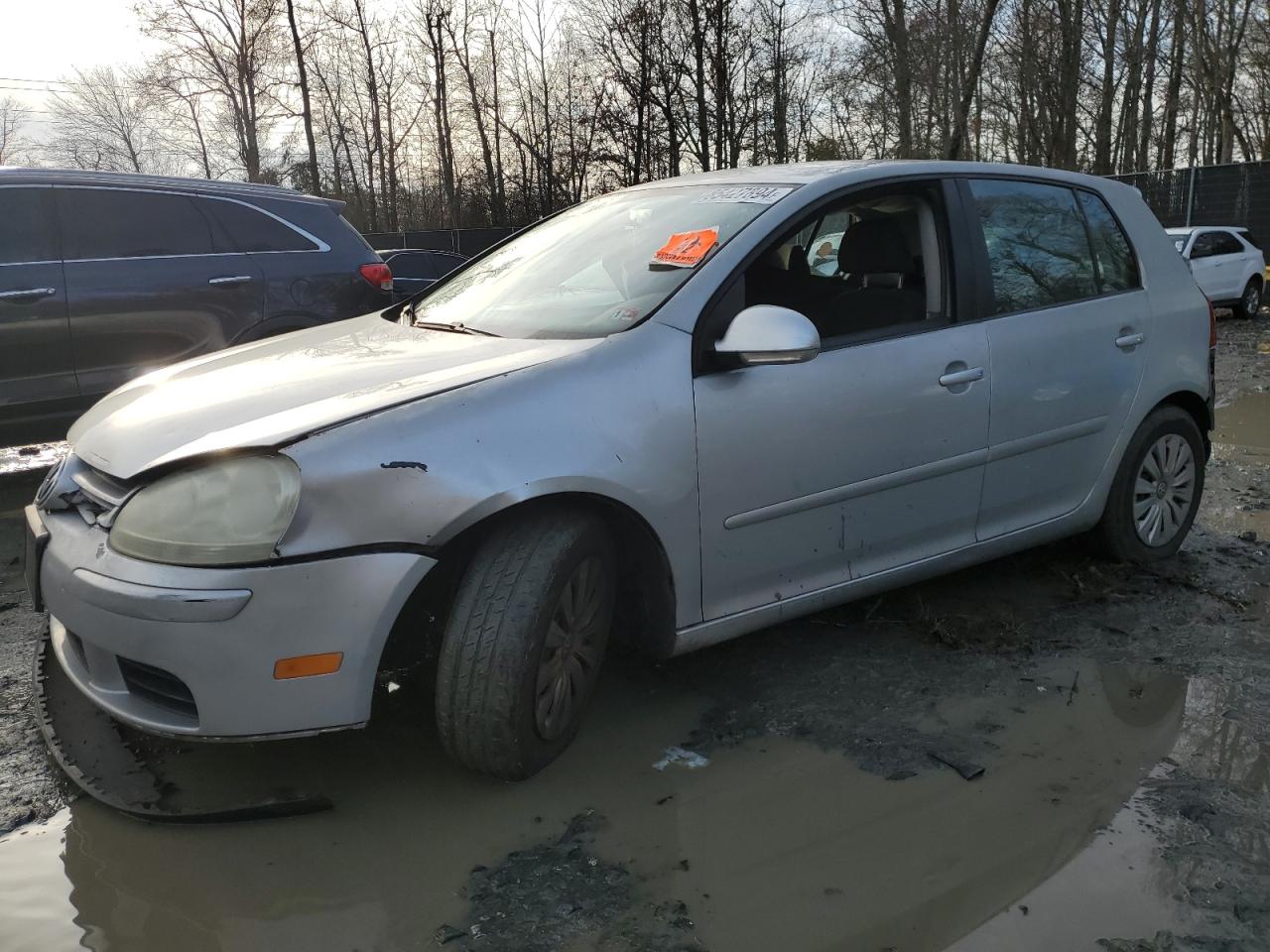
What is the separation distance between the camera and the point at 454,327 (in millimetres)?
3223

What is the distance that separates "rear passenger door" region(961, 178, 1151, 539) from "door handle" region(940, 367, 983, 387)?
0.31 ft

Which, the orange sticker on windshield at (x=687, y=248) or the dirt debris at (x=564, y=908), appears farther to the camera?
the orange sticker on windshield at (x=687, y=248)

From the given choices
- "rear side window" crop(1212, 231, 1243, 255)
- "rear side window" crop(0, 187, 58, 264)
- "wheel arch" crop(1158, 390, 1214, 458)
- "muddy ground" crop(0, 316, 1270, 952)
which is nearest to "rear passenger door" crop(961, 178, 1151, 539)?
"wheel arch" crop(1158, 390, 1214, 458)

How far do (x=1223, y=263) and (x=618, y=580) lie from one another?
15.9 metres

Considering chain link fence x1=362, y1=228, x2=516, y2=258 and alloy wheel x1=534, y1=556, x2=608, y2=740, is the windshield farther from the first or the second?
chain link fence x1=362, y1=228, x2=516, y2=258

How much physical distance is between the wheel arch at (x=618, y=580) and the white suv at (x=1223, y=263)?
15.2 meters

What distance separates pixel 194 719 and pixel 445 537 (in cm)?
69

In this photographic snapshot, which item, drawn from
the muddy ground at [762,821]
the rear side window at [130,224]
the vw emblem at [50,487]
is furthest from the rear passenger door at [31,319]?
the vw emblem at [50,487]

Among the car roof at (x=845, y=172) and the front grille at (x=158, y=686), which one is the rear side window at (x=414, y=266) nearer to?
the car roof at (x=845, y=172)

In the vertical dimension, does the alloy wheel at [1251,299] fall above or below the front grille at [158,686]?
above

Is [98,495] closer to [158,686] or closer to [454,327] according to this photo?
[158,686]

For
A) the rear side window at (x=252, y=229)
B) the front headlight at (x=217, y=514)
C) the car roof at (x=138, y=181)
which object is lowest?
the front headlight at (x=217, y=514)

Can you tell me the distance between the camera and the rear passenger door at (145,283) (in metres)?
5.62

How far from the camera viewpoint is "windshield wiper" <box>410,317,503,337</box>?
3.08m
